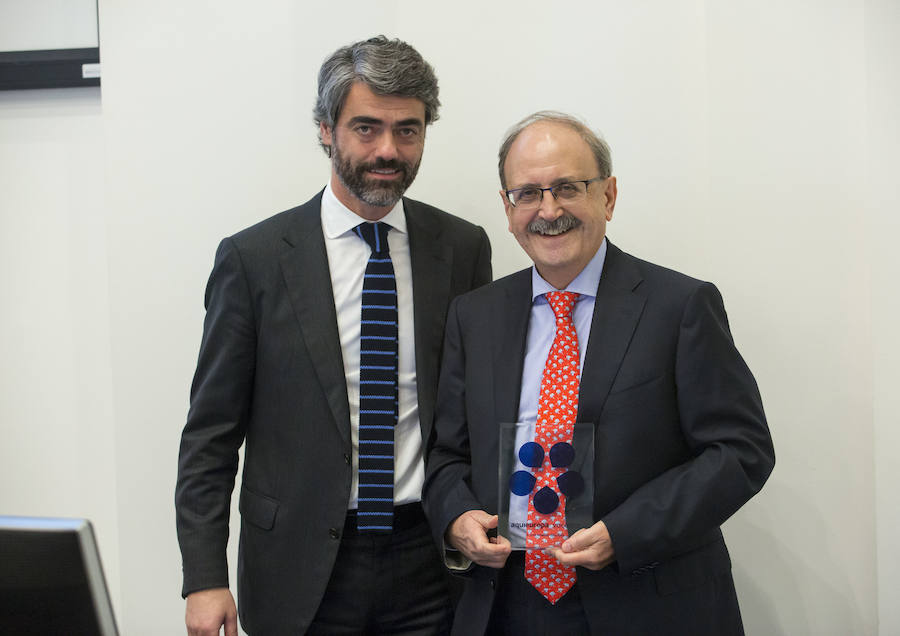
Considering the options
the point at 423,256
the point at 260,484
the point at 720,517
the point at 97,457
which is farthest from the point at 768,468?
the point at 97,457

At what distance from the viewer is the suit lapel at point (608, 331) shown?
1.85 metres

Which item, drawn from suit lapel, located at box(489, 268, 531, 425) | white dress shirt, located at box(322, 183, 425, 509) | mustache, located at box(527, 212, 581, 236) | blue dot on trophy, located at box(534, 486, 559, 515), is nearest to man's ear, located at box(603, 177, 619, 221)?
mustache, located at box(527, 212, 581, 236)

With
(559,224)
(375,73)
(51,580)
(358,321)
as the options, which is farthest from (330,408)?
(51,580)

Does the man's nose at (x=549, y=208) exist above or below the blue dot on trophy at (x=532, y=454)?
above

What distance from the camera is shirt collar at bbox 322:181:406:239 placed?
223 centimetres

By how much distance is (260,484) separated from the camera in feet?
7.12

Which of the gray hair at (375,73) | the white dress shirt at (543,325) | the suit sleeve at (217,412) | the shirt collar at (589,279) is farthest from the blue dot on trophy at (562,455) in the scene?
the gray hair at (375,73)

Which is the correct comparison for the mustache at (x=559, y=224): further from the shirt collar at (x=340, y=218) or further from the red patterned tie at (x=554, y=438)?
the shirt collar at (x=340, y=218)

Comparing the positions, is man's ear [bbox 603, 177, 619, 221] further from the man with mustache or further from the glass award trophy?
the glass award trophy

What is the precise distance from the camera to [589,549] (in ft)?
5.67

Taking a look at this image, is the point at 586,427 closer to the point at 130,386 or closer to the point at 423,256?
the point at 423,256

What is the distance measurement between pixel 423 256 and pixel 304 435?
559 millimetres

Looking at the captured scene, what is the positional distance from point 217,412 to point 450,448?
59cm

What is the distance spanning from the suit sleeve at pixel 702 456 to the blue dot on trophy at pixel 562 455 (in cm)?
14
